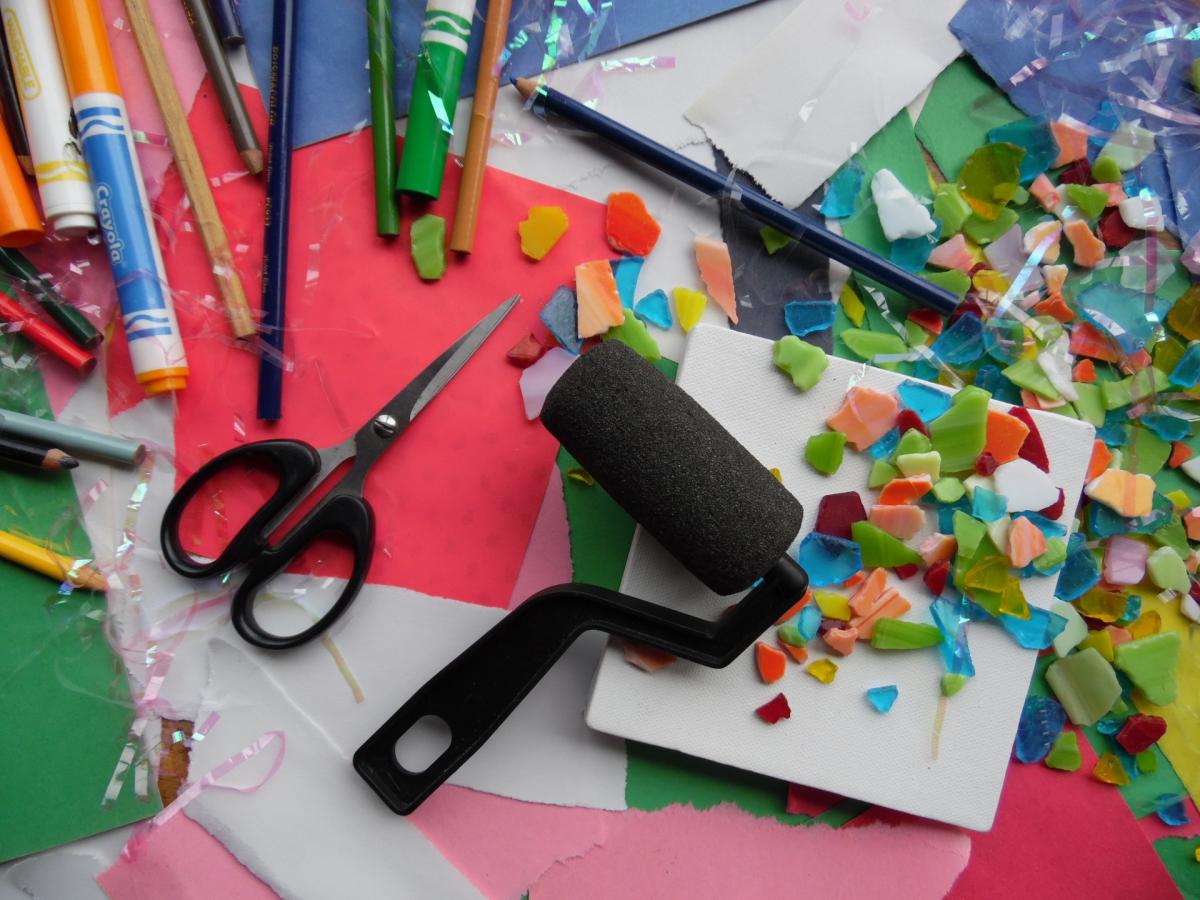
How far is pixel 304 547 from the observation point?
591 millimetres

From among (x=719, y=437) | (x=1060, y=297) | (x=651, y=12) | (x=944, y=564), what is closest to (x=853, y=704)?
(x=944, y=564)

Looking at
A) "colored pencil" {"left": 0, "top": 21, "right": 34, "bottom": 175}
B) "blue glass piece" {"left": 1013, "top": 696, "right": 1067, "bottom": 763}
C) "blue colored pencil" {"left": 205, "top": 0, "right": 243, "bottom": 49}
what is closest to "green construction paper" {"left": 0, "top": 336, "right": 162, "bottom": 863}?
"colored pencil" {"left": 0, "top": 21, "right": 34, "bottom": 175}

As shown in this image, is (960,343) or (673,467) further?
(960,343)

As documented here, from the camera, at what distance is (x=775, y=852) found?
0.64m

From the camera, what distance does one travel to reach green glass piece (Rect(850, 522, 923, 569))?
1.97 feet

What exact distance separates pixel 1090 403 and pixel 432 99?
0.51 m

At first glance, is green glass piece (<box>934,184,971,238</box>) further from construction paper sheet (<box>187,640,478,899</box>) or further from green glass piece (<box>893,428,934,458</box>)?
construction paper sheet (<box>187,640,478,899</box>)

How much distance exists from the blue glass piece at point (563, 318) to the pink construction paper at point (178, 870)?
40 centimetres

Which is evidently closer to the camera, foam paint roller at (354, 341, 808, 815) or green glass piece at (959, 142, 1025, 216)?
foam paint roller at (354, 341, 808, 815)

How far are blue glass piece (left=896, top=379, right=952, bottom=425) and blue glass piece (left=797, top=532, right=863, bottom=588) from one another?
104mm

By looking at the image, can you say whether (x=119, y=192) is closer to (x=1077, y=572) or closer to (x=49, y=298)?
(x=49, y=298)

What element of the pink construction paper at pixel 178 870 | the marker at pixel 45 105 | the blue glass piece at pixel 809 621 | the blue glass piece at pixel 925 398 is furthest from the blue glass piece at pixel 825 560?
the marker at pixel 45 105

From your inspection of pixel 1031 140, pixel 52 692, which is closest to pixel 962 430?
pixel 1031 140

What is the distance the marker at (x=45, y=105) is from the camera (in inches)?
23.0
